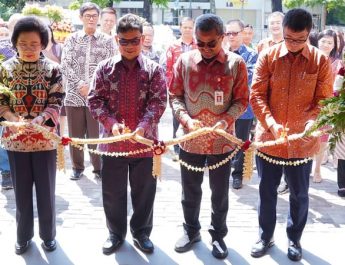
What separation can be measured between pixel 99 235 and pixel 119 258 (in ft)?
1.49

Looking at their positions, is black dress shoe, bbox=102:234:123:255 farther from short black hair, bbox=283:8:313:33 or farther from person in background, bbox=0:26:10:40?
person in background, bbox=0:26:10:40

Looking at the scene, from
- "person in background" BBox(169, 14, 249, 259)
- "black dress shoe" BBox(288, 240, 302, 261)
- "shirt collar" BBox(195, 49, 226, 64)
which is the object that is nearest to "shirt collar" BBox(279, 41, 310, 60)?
"person in background" BBox(169, 14, 249, 259)

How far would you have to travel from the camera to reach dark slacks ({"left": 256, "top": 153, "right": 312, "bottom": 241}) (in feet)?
11.0

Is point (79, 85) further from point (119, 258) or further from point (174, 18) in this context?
point (174, 18)

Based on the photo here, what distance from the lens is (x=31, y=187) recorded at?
11.3 feet

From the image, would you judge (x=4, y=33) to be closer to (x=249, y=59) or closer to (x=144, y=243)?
(x=249, y=59)

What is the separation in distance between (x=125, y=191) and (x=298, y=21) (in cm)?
171

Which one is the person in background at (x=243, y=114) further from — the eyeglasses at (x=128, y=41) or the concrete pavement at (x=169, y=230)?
the eyeglasses at (x=128, y=41)

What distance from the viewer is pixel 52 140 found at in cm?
330

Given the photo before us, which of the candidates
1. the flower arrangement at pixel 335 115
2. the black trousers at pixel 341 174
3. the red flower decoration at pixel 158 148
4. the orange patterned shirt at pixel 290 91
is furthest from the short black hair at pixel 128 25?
the black trousers at pixel 341 174

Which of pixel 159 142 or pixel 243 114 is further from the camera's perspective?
pixel 243 114

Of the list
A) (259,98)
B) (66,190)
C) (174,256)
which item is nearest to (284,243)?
(174,256)

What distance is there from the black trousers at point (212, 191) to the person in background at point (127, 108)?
0.26 metres

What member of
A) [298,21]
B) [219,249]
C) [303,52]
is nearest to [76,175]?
[219,249]
